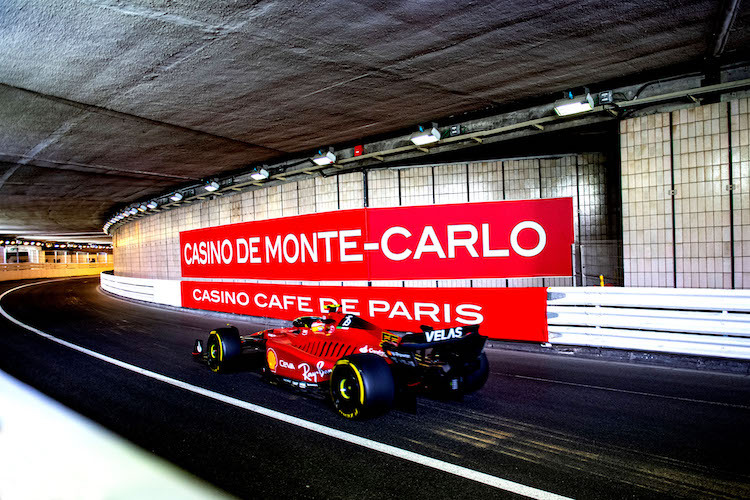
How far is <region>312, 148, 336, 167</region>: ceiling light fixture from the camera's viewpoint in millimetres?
10062

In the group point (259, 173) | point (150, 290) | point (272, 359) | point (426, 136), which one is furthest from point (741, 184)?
point (150, 290)

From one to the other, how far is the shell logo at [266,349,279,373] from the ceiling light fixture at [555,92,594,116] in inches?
221

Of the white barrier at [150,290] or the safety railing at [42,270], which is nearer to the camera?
the white barrier at [150,290]

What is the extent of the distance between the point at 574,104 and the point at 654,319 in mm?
3472

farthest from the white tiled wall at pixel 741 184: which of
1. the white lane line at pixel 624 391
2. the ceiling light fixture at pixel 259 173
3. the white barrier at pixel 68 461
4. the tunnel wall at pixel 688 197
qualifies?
the ceiling light fixture at pixel 259 173

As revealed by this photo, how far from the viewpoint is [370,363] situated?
4340 mm

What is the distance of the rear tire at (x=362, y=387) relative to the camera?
4223mm

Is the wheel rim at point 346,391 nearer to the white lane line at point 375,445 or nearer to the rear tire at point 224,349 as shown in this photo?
the white lane line at point 375,445

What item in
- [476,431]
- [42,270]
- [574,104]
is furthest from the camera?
[42,270]

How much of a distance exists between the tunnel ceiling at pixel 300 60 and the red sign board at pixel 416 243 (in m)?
1.87

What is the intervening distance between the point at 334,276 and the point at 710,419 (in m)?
7.17

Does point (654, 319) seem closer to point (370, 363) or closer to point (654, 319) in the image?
point (654, 319)

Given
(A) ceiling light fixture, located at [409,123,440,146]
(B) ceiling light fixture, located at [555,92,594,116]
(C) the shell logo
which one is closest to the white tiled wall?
(B) ceiling light fixture, located at [555,92,594,116]

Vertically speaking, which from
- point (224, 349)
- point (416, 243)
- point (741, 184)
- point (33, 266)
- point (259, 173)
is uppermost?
point (259, 173)
